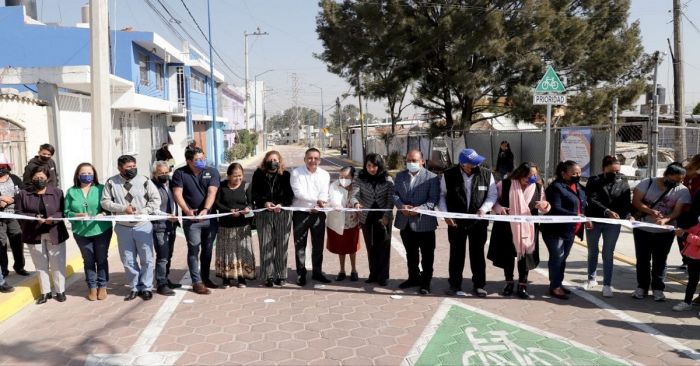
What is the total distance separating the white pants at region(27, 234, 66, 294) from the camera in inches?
235

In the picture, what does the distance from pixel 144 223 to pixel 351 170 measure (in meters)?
2.60

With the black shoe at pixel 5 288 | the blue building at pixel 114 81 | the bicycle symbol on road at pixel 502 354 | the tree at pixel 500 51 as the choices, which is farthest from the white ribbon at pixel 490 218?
the tree at pixel 500 51

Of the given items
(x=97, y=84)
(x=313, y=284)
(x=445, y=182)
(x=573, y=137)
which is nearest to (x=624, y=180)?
(x=445, y=182)

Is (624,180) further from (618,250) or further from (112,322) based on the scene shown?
(112,322)

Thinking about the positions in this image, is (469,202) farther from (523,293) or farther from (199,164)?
(199,164)

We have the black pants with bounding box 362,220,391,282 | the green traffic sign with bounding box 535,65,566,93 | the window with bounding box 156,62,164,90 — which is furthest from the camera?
the window with bounding box 156,62,164,90

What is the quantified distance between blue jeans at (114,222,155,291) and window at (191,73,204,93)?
95.1ft

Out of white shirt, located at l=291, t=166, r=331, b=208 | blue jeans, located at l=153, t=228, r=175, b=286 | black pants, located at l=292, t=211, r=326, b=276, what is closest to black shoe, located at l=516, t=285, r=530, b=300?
black pants, located at l=292, t=211, r=326, b=276

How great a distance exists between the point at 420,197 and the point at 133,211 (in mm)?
3310

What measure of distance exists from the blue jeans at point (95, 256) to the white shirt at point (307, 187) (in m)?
2.22

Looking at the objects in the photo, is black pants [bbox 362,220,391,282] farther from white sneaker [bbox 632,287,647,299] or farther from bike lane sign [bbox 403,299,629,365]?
white sneaker [bbox 632,287,647,299]

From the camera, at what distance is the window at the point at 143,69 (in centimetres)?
2414

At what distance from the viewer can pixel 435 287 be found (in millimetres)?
6656

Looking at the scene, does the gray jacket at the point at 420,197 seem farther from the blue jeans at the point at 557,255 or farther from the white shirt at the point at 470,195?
the blue jeans at the point at 557,255
